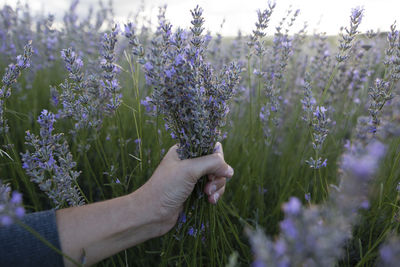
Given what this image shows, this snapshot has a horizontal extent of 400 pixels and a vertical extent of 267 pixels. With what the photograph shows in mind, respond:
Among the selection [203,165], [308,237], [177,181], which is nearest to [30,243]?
[177,181]

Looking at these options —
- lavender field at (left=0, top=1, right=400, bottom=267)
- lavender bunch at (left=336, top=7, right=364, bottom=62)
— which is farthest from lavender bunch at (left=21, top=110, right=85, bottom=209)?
lavender bunch at (left=336, top=7, right=364, bottom=62)

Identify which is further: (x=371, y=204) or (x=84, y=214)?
(x=371, y=204)

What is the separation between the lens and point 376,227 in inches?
55.6

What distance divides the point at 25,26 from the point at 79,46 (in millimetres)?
1091

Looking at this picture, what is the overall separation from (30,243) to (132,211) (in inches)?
15.9

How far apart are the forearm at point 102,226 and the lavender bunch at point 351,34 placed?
1.31 m

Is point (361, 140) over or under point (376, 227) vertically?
over

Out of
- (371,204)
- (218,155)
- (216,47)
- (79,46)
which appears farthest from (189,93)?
(79,46)

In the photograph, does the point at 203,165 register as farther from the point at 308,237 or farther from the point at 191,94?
the point at 308,237

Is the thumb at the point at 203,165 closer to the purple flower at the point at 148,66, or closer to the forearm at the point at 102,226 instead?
the forearm at the point at 102,226

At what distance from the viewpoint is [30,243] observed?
1.08 m

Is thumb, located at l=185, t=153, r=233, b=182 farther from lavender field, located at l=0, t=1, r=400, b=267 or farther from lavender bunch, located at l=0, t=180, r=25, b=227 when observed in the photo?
lavender bunch, located at l=0, t=180, r=25, b=227

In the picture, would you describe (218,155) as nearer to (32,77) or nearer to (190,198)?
(190,198)

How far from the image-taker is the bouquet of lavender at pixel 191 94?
0.94 meters
